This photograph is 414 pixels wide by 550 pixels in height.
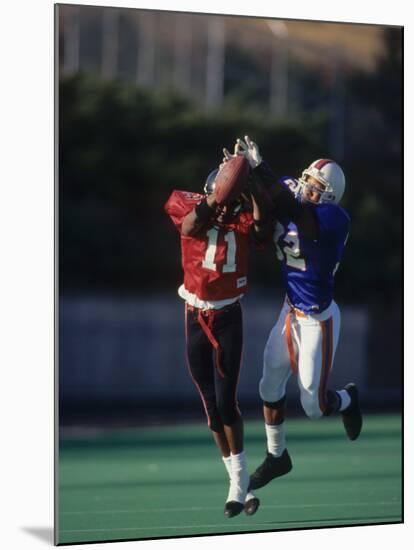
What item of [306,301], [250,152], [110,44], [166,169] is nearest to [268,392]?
[306,301]

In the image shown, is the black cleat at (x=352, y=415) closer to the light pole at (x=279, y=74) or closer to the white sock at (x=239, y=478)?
the white sock at (x=239, y=478)

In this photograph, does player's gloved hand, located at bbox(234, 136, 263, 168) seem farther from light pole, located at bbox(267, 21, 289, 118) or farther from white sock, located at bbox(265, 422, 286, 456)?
light pole, located at bbox(267, 21, 289, 118)

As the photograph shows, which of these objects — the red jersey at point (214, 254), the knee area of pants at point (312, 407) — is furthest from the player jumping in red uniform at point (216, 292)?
the knee area of pants at point (312, 407)

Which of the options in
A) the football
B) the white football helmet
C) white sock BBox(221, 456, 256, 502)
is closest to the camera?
the football

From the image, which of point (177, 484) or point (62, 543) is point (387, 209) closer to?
point (177, 484)

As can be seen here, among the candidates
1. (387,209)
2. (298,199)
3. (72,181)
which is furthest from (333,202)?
(72,181)

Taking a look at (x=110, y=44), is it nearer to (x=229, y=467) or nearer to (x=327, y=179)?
(x=327, y=179)

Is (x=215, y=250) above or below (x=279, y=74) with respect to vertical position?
below

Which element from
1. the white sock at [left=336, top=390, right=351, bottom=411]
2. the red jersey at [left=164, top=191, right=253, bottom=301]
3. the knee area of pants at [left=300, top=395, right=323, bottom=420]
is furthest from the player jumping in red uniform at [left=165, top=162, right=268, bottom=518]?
the white sock at [left=336, top=390, right=351, bottom=411]

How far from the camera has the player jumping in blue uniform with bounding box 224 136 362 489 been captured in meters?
6.03

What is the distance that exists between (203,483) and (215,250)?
1.88 meters

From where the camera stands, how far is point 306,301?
6.15 metres

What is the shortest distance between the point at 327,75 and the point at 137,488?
4382mm
